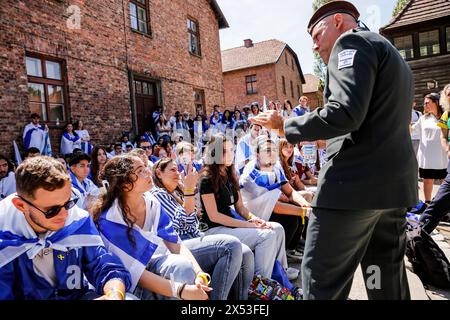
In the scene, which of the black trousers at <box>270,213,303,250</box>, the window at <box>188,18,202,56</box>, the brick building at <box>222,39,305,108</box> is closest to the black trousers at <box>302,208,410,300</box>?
the black trousers at <box>270,213,303,250</box>

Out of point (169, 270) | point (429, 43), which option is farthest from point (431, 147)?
point (429, 43)

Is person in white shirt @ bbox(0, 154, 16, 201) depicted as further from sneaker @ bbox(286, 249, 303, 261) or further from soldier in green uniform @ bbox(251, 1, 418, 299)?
soldier in green uniform @ bbox(251, 1, 418, 299)

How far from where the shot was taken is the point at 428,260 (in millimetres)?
3094

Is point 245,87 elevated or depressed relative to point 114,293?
elevated

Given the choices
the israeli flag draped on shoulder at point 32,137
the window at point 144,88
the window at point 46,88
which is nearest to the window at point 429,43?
the window at point 144,88

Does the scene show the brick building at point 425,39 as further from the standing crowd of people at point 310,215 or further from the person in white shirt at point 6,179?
the standing crowd of people at point 310,215

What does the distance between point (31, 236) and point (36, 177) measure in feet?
1.02

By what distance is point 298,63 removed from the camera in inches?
1331

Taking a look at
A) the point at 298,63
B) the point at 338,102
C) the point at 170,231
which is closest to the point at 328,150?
the point at 338,102

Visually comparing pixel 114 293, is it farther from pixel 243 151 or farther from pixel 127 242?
pixel 243 151

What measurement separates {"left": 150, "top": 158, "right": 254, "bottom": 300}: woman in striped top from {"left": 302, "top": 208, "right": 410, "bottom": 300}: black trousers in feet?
2.85

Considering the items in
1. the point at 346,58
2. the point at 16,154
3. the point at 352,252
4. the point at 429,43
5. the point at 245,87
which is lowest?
the point at 352,252

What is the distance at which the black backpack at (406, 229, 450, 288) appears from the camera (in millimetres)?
3033
